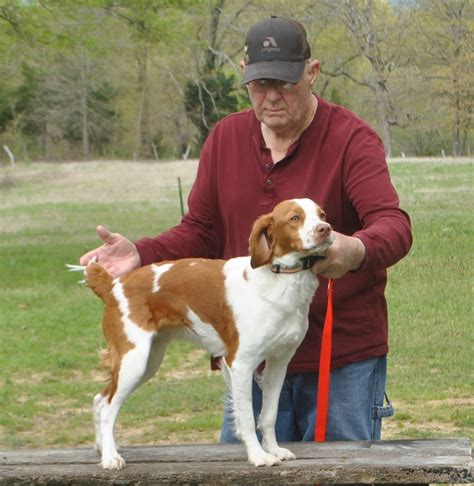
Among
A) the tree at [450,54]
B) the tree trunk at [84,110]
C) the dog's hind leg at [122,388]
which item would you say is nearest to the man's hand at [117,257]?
the dog's hind leg at [122,388]

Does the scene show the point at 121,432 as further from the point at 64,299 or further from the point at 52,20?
the point at 52,20

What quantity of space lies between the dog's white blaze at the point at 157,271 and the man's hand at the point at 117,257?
0.25m

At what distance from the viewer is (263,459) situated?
368 centimetres

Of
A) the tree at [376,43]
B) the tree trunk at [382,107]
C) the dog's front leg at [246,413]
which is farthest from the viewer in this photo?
the tree trunk at [382,107]

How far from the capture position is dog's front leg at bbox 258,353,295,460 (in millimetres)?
3736

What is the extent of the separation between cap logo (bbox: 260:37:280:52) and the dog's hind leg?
1.12 meters

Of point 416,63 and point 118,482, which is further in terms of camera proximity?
point 416,63

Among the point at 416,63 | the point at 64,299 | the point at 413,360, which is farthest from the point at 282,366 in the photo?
the point at 416,63

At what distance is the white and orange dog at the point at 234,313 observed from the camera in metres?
3.46

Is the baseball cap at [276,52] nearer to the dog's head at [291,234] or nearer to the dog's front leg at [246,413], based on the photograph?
the dog's head at [291,234]

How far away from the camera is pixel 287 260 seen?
11.4 ft

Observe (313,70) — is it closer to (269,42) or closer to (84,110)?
(269,42)

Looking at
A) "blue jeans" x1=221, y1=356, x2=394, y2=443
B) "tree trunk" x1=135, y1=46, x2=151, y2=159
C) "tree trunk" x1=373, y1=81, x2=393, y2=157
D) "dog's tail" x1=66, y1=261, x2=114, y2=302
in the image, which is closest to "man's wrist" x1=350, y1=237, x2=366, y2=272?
"blue jeans" x1=221, y1=356, x2=394, y2=443

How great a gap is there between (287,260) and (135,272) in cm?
65
